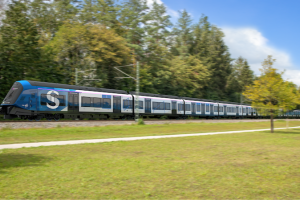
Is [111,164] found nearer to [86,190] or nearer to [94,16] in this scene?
[86,190]

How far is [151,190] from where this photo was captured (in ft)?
20.4

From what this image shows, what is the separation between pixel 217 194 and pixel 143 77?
47.3 metres

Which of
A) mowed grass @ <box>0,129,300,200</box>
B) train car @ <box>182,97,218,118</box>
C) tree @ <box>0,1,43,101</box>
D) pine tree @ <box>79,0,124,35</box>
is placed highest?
pine tree @ <box>79,0,124,35</box>

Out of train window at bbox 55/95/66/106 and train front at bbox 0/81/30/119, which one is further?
train window at bbox 55/95/66/106

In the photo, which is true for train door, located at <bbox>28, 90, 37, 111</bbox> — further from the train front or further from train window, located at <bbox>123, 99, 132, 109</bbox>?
train window, located at <bbox>123, 99, 132, 109</bbox>

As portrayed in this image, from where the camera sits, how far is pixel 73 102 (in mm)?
27031

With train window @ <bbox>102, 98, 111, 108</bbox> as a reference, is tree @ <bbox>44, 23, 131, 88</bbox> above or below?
above

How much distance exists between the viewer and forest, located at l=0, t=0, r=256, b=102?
124ft

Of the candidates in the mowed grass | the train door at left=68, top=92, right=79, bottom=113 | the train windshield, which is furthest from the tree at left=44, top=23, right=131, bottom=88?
the mowed grass

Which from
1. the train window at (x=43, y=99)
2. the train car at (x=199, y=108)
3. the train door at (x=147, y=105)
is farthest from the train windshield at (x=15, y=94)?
the train car at (x=199, y=108)

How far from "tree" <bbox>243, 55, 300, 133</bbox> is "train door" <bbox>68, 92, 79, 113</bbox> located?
652 inches

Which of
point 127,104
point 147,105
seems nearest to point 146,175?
point 127,104

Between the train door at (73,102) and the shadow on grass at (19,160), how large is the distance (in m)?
16.8

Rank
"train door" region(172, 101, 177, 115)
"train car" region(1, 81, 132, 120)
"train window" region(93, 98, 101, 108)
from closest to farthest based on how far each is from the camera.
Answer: "train car" region(1, 81, 132, 120), "train window" region(93, 98, 101, 108), "train door" region(172, 101, 177, 115)
